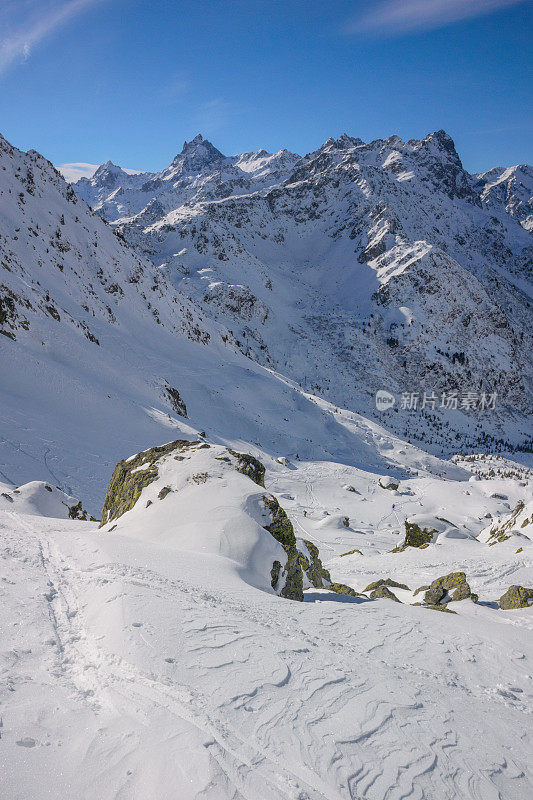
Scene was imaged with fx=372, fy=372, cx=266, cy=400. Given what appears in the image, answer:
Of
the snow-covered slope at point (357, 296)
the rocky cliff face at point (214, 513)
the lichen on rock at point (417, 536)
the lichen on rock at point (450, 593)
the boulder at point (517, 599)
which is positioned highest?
the snow-covered slope at point (357, 296)

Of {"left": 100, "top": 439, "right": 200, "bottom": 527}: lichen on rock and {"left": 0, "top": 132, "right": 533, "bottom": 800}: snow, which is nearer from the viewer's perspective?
{"left": 0, "top": 132, "right": 533, "bottom": 800}: snow

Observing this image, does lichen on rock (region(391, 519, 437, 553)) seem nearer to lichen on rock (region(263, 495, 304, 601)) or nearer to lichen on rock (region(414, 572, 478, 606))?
lichen on rock (region(414, 572, 478, 606))

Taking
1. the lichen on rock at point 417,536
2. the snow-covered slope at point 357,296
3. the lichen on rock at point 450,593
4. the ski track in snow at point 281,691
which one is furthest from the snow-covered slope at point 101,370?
the snow-covered slope at point 357,296

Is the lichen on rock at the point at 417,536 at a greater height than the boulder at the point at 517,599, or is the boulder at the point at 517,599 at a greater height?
the boulder at the point at 517,599

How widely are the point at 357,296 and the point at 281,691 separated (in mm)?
135242

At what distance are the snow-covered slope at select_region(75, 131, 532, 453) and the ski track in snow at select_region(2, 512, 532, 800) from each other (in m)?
85.5

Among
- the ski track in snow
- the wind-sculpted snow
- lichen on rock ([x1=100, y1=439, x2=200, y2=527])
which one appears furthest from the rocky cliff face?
the ski track in snow

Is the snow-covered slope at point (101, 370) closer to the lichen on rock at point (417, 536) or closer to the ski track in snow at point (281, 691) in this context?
the ski track in snow at point (281, 691)

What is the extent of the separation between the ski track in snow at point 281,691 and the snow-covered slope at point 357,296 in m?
85.5

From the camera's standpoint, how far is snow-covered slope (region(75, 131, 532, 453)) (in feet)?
340

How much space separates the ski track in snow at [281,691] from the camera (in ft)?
11.4

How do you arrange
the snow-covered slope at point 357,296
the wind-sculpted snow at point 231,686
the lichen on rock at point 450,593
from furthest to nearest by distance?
1. the snow-covered slope at point 357,296
2. the lichen on rock at point 450,593
3. the wind-sculpted snow at point 231,686

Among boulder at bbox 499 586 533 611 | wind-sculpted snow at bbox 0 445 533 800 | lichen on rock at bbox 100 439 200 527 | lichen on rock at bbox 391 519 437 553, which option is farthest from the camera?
lichen on rock at bbox 391 519 437 553

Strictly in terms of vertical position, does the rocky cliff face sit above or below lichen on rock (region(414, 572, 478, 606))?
above
